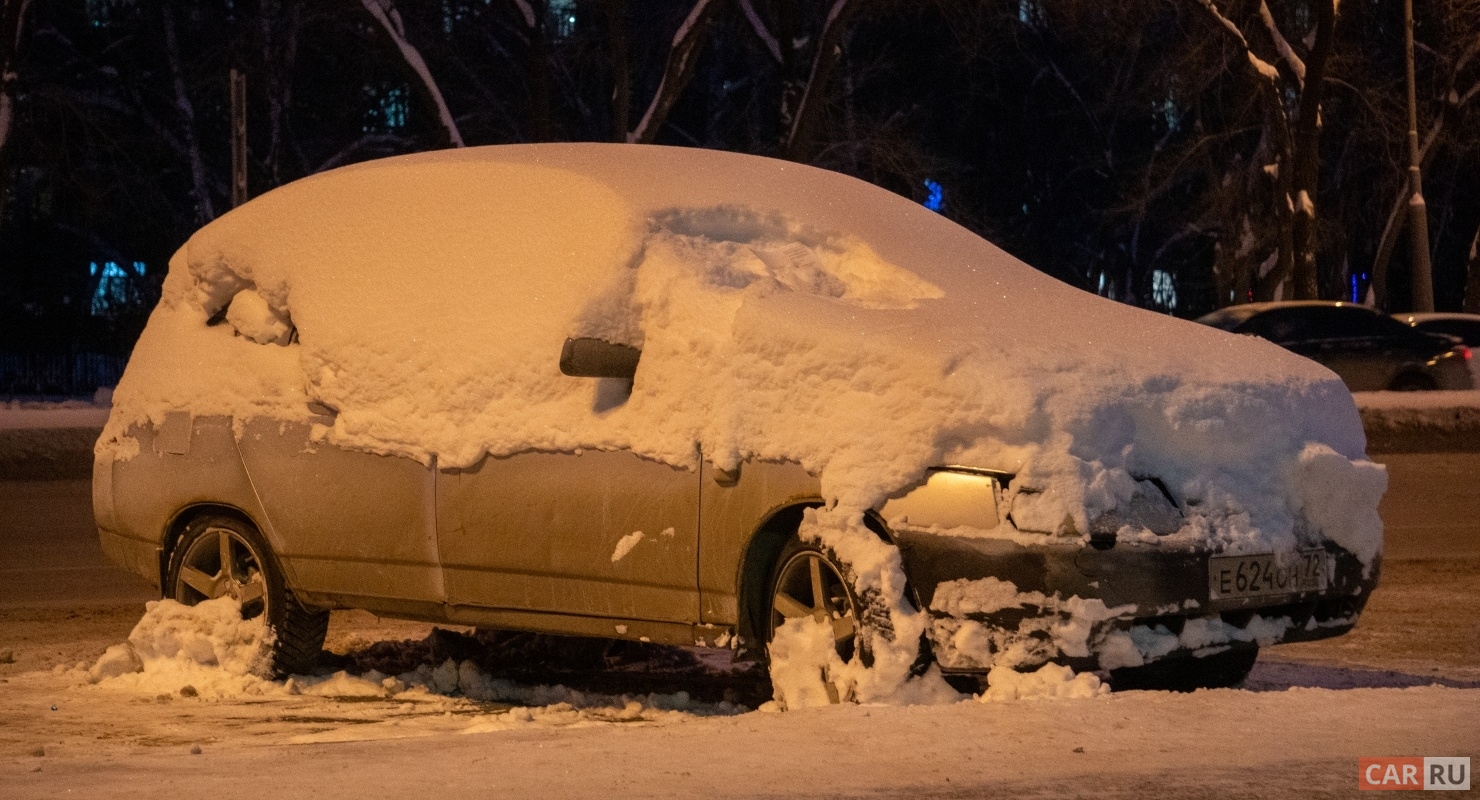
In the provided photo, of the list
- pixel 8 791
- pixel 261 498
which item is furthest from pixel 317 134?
pixel 8 791

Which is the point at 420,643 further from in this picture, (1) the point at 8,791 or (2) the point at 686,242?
(1) the point at 8,791

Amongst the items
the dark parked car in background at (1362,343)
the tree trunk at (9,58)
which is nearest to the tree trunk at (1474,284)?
the dark parked car in background at (1362,343)

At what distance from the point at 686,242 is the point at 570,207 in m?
0.44

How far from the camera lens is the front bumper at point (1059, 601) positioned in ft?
16.4

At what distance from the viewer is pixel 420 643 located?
7.61 meters

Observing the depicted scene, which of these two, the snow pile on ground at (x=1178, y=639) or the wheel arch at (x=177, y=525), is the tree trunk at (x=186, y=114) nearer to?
the wheel arch at (x=177, y=525)

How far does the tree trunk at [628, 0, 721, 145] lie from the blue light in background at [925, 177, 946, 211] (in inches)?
415

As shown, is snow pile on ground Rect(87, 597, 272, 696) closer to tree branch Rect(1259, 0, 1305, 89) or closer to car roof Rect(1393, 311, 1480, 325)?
car roof Rect(1393, 311, 1480, 325)

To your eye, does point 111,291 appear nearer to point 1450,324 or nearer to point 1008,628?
point 1450,324

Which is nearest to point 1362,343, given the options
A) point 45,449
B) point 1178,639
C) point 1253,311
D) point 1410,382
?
point 1410,382

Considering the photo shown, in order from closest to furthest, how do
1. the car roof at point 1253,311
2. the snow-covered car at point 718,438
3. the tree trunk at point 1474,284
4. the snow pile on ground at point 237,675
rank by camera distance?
the snow-covered car at point 718,438, the snow pile on ground at point 237,675, the car roof at point 1253,311, the tree trunk at point 1474,284

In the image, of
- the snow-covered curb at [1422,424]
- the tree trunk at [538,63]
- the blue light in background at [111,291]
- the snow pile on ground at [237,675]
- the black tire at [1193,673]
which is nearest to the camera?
the black tire at [1193,673]

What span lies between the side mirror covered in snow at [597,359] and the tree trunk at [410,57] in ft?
56.9

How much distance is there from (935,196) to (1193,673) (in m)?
33.1
